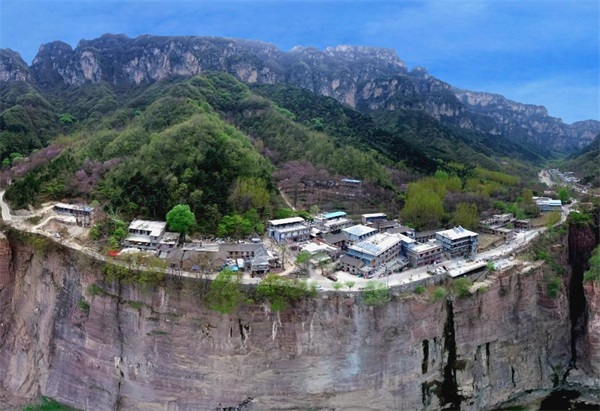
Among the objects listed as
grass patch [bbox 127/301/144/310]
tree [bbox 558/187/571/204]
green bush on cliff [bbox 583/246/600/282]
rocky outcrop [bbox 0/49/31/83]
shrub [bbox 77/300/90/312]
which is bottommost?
shrub [bbox 77/300/90/312]

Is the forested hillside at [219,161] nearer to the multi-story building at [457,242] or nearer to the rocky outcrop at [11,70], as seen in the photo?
the multi-story building at [457,242]

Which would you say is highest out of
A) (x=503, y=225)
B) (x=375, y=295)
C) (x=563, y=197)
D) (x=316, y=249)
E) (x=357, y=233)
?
(x=563, y=197)

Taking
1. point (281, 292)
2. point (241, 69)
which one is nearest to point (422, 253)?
point (281, 292)

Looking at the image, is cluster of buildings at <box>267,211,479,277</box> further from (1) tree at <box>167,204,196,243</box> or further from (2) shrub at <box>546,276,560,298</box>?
(1) tree at <box>167,204,196,243</box>

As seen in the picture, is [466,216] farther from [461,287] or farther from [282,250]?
[282,250]

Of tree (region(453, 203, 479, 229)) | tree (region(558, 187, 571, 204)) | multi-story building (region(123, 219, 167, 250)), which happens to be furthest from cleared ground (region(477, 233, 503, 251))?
multi-story building (region(123, 219, 167, 250))
